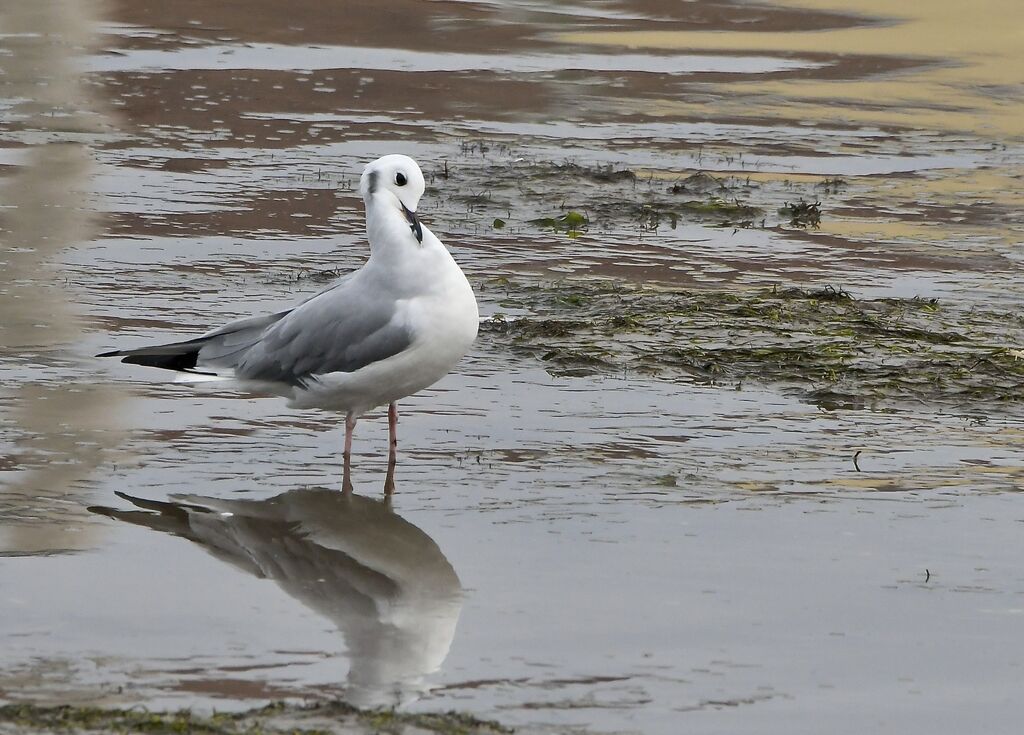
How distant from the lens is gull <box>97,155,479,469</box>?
21.2 ft

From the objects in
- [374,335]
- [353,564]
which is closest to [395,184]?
[374,335]

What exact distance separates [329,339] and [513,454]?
82 centimetres

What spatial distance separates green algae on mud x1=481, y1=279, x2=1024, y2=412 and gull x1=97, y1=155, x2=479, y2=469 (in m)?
1.43

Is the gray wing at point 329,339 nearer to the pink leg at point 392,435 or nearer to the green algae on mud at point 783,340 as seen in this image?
the pink leg at point 392,435

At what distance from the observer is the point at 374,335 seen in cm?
650

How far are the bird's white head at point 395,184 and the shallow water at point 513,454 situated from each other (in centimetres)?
93

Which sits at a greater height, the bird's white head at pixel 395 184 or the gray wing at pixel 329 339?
the bird's white head at pixel 395 184

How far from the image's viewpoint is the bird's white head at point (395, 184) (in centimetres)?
668

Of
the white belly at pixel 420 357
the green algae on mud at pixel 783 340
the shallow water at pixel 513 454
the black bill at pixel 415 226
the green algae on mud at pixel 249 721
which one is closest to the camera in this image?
the green algae on mud at pixel 249 721

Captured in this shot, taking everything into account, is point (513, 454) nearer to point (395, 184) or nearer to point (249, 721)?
point (395, 184)

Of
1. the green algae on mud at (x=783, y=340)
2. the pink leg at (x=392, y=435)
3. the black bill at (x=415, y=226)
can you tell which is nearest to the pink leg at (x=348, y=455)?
the pink leg at (x=392, y=435)

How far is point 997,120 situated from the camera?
14.3 m

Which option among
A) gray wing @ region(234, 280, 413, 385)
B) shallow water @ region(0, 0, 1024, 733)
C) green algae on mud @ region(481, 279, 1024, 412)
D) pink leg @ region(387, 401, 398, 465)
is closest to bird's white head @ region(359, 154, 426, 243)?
gray wing @ region(234, 280, 413, 385)

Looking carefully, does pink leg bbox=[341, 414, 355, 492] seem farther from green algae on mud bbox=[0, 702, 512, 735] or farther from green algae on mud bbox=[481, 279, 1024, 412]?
green algae on mud bbox=[0, 702, 512, 735]
